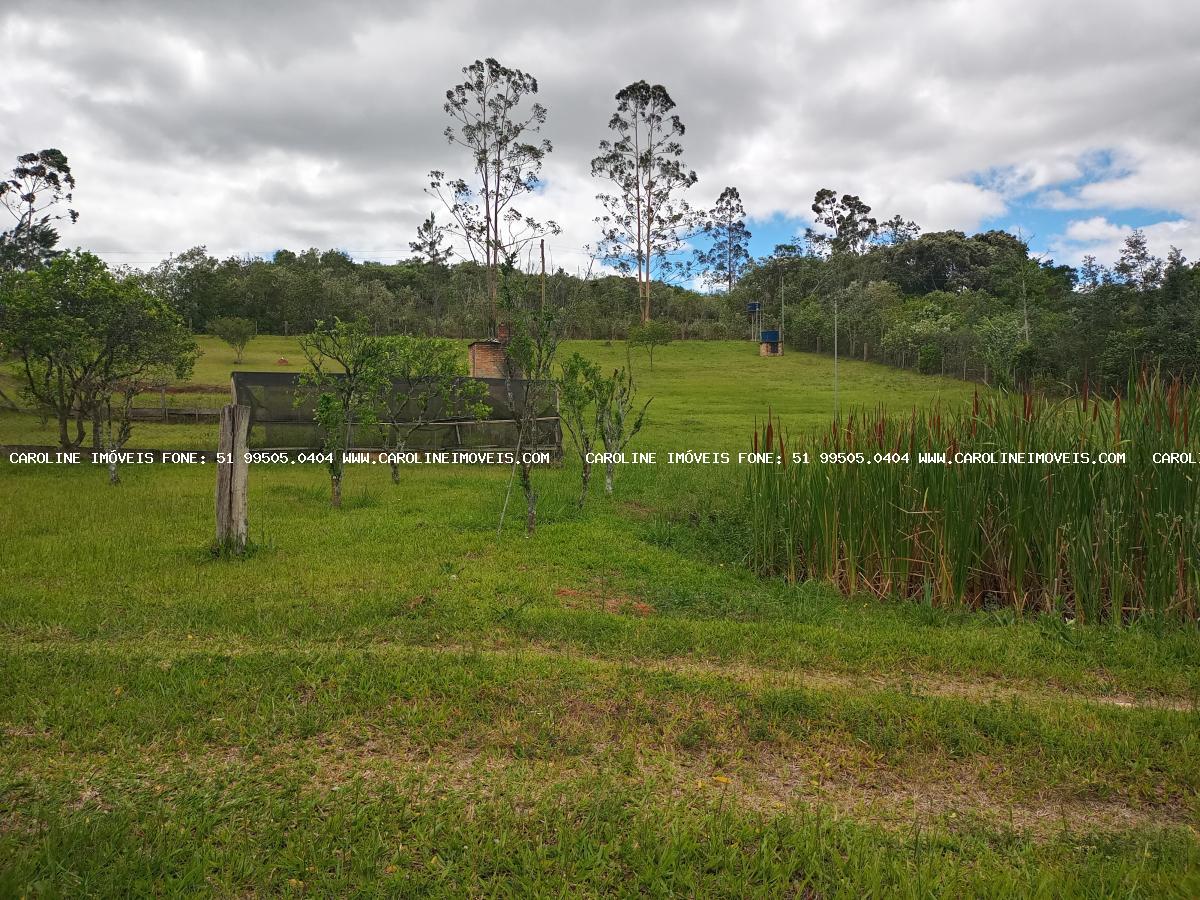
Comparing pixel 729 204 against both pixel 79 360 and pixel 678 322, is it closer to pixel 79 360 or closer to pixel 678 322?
pixel 678 322

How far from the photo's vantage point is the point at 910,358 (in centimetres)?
3812

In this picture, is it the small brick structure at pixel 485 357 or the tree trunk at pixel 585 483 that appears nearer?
the tree trunk at pixel 585 483

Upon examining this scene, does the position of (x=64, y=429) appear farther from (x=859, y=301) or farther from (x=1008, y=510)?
(x=859, y=301)

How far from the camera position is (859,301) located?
47094mm

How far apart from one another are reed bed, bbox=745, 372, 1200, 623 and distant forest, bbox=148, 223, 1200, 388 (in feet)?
57.3

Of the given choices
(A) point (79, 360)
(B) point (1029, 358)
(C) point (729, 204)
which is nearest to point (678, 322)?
(C) point (729, 204)

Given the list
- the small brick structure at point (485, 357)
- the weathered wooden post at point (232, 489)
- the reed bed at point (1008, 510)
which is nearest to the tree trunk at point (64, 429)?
the weathered wooden post at point (232, 489)

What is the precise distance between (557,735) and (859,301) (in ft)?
155

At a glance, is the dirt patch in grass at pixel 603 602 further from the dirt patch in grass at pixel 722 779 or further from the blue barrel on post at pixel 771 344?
the blue barrel on post at pixel 771 344

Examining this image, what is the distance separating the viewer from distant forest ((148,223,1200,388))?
1015 inches

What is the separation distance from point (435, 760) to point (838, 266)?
5899cm

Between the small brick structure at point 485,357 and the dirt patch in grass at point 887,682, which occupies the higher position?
the small brick structure at point 485,357

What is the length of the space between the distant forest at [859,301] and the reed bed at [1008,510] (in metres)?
17.5

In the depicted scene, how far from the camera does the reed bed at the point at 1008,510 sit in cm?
614
